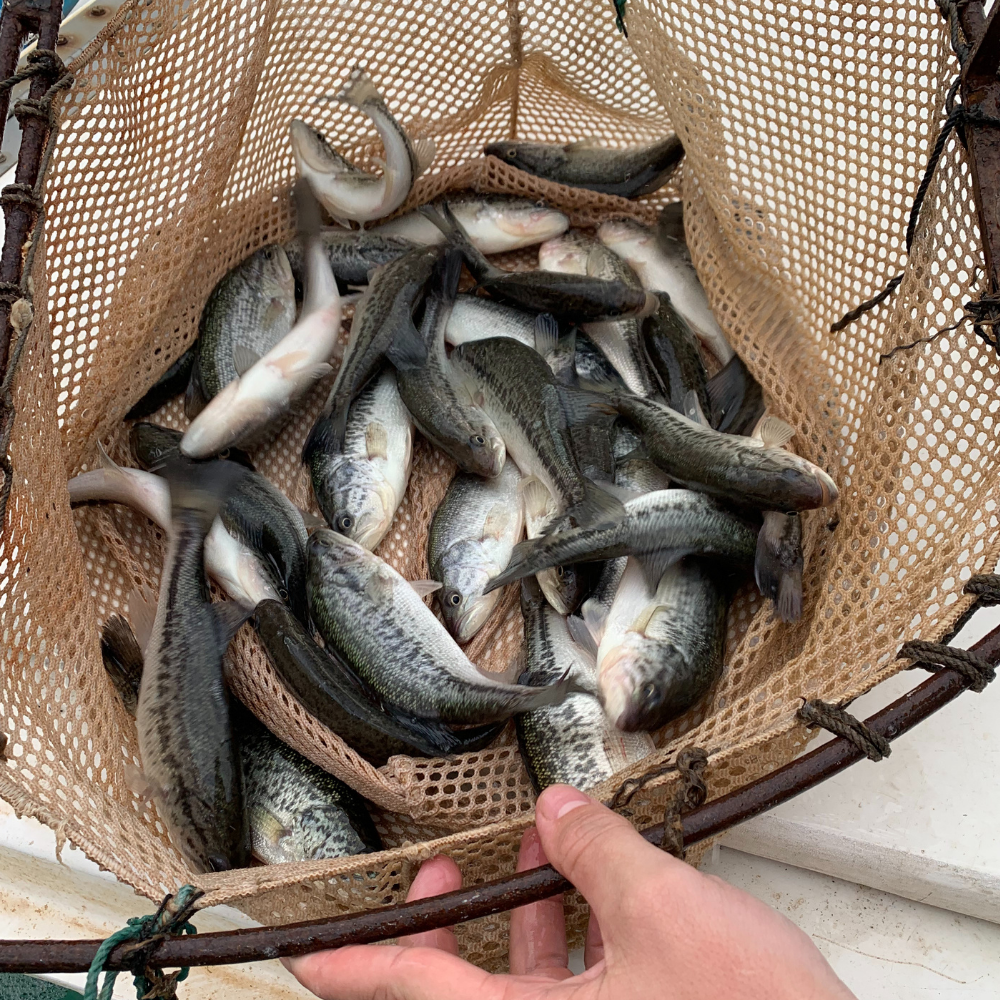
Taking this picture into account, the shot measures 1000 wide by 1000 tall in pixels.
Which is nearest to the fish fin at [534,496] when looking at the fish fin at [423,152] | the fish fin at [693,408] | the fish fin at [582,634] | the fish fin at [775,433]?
the fish fin at [582,634]

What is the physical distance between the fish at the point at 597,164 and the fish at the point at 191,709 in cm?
161

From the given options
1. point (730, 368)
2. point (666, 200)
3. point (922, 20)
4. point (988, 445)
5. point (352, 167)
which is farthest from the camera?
point (666, 200)

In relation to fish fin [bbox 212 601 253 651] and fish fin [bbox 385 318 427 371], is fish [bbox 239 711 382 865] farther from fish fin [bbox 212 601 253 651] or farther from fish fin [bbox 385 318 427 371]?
fish fin [bbox 385 318 427 371]

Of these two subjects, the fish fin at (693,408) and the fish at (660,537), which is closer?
the fish at (660,537)

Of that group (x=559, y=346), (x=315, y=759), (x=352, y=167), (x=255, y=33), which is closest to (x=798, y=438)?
(x=559, y=346)

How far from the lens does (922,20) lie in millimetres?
2070

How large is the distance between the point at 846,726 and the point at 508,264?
6.84 ft

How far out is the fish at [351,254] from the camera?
2686 mm

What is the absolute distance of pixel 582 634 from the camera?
204cm

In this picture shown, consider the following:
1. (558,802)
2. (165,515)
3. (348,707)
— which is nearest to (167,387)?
(165,515)

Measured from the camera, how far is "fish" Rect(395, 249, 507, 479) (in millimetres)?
2309

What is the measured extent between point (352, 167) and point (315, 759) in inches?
75.2

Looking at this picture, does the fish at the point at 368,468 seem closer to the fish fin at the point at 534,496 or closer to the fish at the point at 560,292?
the fish fin at the point at 534,496

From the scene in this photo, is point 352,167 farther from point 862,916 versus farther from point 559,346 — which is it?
point 862,916
